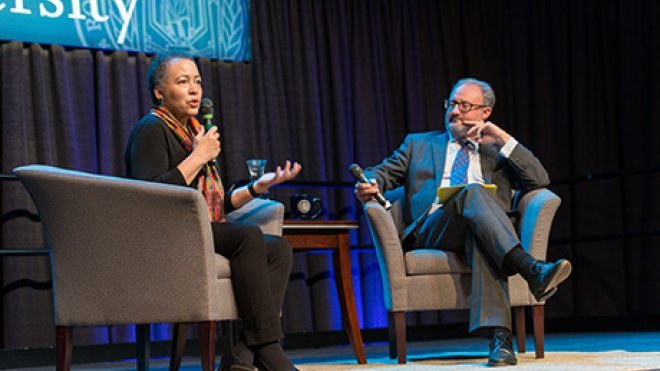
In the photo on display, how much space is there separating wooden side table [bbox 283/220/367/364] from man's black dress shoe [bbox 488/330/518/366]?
0.66 m

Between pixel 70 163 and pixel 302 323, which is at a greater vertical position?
pixel 70 163

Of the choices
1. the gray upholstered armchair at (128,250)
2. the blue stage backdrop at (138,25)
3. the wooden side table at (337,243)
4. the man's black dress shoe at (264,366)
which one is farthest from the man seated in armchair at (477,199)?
the blue stage backdrop at (138,25)

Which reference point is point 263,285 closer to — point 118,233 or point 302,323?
point 118,233

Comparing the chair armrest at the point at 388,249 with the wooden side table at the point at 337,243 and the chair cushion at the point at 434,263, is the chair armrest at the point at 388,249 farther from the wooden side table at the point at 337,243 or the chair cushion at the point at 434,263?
the wooden side table at the point at 337,243

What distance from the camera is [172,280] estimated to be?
2525 millimetres

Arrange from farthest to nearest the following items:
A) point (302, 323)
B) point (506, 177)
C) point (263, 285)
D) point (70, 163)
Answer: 1. point (302, 323)
2. point (70, 163)
3. point (506, 177)
4. point (263, 285)

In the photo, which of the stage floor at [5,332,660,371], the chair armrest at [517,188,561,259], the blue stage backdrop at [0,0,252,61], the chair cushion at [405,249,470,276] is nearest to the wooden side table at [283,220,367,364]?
the stage floor at [5,332,660,371]

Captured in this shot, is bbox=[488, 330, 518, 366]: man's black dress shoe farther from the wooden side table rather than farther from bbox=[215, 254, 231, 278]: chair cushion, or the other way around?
bbox=[215, 254, 231, 278]: chair cushion

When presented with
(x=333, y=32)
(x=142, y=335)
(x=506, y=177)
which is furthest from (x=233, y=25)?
(x=142, y=335)

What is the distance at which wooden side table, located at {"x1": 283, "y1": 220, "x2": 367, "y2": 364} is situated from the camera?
11.8 ft

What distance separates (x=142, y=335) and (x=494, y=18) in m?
3.38

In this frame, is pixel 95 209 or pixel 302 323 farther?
pixel 302 323

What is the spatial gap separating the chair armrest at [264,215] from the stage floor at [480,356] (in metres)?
0.50

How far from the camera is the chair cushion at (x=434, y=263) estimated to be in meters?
3.37
